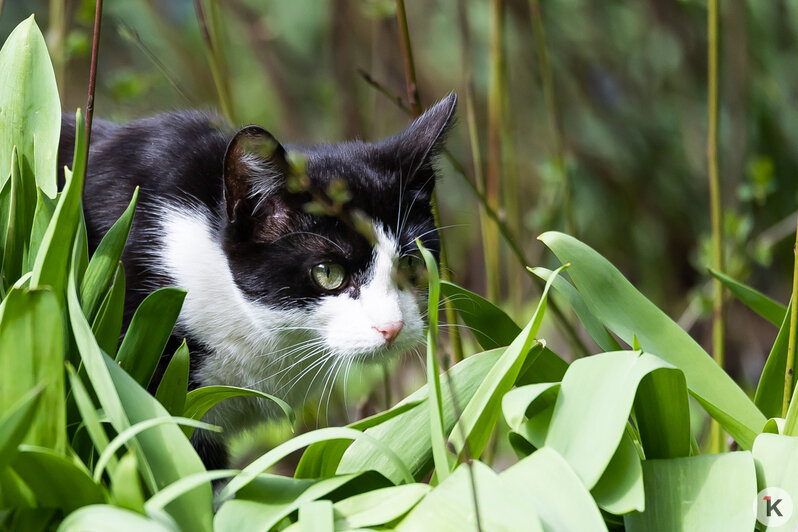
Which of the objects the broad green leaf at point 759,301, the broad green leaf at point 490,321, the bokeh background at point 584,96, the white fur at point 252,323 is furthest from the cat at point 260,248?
the bokeh background at point 584,96

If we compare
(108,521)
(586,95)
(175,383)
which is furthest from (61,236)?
(586,95)

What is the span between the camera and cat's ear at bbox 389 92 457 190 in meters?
1.18

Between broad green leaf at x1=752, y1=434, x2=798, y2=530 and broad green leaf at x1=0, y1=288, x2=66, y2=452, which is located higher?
broad green leaf at x1=0, y1=288, x2=66, y2=452

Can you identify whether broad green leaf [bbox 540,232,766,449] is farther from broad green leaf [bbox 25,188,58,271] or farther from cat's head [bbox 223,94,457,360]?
broad green leaf [bbox 25,188,58,271]

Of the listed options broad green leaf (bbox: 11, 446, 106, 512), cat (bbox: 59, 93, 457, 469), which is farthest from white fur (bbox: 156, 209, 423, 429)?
broad green leaf (bbox: 11, 446, 106, 512)

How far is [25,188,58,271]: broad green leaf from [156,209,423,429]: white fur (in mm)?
349

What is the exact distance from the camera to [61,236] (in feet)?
2.38

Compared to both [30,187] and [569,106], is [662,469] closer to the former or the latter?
[30,187]

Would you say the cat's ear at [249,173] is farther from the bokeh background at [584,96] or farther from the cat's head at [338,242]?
the bokeh background at [584,96]

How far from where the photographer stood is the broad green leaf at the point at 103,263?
786mm

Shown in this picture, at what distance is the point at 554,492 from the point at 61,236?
17.8 inches

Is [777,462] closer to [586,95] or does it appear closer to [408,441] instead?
[408,441]

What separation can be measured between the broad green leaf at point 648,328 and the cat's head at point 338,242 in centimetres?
30

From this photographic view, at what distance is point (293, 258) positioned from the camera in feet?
3.80
